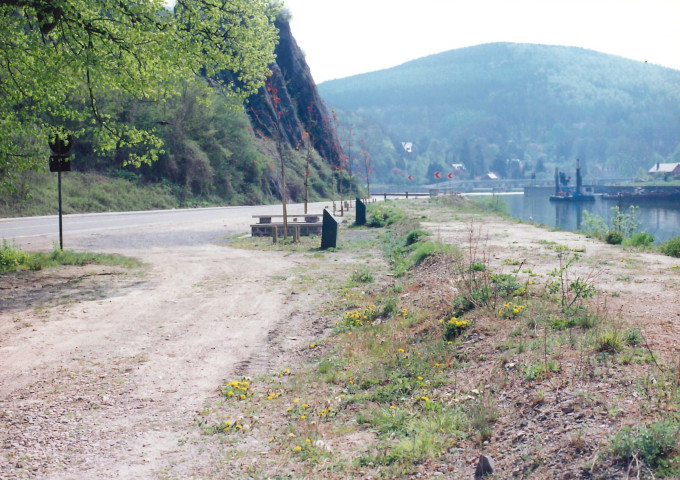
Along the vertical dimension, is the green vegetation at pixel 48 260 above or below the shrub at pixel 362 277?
above

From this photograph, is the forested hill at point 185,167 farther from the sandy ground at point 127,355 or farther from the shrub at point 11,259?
the sandy ground at point 127,355

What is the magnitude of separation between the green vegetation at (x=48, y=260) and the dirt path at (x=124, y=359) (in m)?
0.82

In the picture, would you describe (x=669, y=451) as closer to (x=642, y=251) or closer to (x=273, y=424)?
(x=273, y=424)

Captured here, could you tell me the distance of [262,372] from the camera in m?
6.59

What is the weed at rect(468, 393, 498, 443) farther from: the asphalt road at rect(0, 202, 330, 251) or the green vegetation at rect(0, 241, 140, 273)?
the asphalt road at rect(0, 202, 330, 251)

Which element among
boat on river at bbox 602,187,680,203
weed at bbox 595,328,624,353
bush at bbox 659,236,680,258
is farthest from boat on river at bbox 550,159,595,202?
weed at bbox 595,328,624,353

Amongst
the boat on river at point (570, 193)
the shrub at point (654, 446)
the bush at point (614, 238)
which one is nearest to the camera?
the shrub at point (654, 446)

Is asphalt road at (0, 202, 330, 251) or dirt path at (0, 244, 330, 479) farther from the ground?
asphalt road at (0, 202, 330, 251)

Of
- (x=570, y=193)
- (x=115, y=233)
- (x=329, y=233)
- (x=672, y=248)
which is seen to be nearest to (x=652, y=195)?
(x=570, y=193)

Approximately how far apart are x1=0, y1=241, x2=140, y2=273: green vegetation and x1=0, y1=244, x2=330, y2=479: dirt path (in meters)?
0.82

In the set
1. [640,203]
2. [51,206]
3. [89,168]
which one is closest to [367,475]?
[51,206]

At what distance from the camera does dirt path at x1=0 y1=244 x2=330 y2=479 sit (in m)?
4.57

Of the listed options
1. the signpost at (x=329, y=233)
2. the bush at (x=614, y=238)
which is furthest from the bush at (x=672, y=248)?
the signpost at (x=329, y=233)

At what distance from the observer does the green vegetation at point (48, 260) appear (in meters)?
12.5
